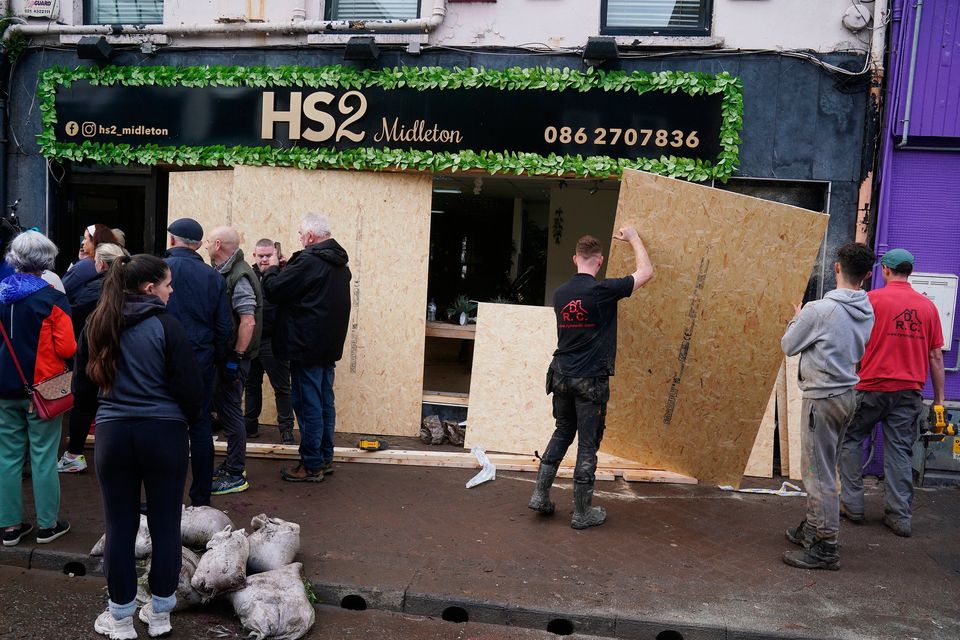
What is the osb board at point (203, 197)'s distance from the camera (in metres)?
8.82

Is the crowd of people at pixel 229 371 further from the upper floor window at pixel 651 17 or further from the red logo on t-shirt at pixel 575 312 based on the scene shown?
the upper floor window at pixel 651 17

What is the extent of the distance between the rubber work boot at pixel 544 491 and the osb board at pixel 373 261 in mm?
2638

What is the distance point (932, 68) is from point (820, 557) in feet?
15.8

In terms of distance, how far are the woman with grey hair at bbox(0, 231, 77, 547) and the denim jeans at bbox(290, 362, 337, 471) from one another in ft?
6.16

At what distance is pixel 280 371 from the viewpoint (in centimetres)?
800

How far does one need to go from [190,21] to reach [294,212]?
2.42 metres

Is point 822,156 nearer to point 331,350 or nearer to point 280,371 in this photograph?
point 331,350

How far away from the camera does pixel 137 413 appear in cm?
Answer: 401

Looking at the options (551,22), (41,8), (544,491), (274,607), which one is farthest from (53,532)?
(41,8)

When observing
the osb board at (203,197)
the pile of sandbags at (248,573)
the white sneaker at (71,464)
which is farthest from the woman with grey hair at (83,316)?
the osb board at (203,197)

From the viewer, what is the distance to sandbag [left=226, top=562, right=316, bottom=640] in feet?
14.4

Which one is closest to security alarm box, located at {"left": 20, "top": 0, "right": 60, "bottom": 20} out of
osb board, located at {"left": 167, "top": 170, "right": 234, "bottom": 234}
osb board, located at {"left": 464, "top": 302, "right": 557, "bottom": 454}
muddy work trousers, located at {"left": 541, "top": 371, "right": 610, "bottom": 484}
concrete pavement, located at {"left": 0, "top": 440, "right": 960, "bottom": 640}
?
osb board, located at {"left": 167, "top": 170, "right": 234, "bottom": 234}

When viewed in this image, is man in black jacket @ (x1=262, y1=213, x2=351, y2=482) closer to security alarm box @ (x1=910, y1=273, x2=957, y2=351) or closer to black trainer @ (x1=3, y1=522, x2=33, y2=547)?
black trainer @ (x1=3, y1=522, x2=33, y2=547)

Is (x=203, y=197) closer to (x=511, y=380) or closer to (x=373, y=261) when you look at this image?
(x=373, y=261)
